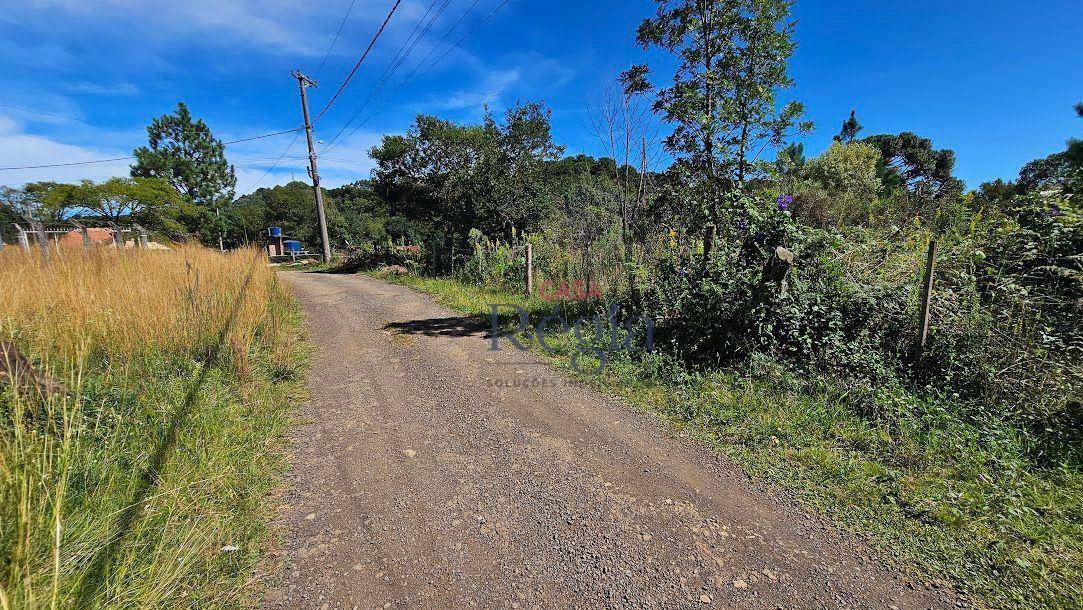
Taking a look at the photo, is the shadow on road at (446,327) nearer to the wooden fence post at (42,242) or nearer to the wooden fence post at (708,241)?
the wooden fence post at (708,241)

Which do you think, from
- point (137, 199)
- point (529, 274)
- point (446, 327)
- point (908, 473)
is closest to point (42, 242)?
point (446, 327)

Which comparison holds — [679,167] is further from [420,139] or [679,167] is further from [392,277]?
[420,139]

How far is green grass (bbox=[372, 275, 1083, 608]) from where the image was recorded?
212 cm

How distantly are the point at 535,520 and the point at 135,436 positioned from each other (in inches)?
102

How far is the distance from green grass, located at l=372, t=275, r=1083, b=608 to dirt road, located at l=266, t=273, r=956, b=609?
9.6 inches

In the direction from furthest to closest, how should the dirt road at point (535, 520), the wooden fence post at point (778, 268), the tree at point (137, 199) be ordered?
1. the tree at point (137, 199)
2. the wooden fence post at point (778, 268)
3. the dirt road at point (535, 520)

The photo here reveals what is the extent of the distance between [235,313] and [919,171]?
167 feet

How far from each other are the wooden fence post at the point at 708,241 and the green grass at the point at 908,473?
1548mm

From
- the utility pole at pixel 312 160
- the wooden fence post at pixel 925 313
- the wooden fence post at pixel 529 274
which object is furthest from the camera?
the utility pole at pixel 312 160

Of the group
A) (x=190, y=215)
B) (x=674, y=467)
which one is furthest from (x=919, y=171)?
(x=190, y=215)

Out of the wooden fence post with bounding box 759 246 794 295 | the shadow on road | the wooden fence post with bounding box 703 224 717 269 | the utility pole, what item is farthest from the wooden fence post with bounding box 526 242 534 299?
the utility pole

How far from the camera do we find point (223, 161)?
38.0 metres

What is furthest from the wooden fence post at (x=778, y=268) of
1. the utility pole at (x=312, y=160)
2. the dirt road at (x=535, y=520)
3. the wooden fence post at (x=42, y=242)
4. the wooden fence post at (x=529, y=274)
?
the utility pole at (x=312, y=160)

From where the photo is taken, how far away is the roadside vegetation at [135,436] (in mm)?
1710
